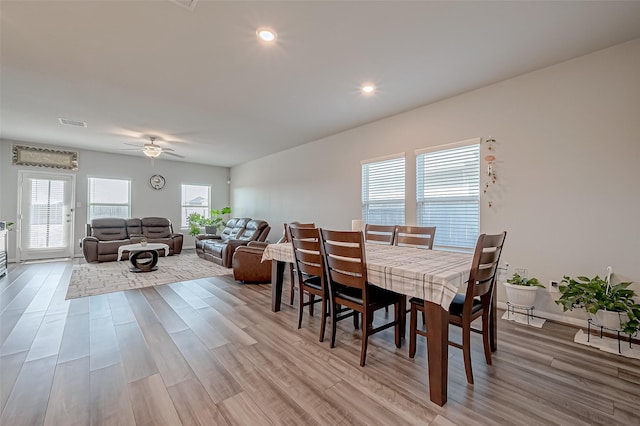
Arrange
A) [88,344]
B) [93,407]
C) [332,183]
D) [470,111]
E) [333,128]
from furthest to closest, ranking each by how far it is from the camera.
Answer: [332,183] < [333,128] < [470,111] < [88,344] < [93,407]

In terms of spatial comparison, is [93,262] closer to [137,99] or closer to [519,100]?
[137,99]

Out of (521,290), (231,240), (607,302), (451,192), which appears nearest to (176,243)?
(231,240)

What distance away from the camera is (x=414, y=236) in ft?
9.80

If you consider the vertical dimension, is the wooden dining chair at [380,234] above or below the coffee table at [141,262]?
above

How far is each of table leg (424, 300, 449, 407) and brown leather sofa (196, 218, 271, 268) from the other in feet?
12.9

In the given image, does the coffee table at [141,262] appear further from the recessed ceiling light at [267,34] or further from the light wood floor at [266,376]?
the recessed ceiling light at [267,34]

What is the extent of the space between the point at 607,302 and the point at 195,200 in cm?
892

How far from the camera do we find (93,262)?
574 cm

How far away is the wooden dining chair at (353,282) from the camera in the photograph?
1.91 metres

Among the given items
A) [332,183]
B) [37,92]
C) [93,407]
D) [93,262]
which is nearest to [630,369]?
[93,407]

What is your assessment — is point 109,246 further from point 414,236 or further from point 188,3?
point 414,236

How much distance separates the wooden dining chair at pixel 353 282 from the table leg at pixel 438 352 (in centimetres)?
45

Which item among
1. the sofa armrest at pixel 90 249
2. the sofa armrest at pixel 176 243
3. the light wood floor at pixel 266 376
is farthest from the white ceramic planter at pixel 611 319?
the sofa armrest at pixel 90 249

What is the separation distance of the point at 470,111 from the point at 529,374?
112 inches
